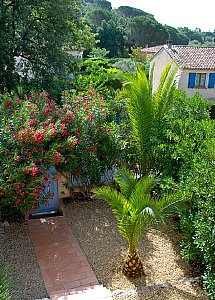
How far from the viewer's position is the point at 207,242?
601cm

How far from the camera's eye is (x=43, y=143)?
8.22 meters

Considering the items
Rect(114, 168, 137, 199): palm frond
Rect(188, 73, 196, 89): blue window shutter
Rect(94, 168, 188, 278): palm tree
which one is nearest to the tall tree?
Rect(188, 73, 196, 89): blue window shutter

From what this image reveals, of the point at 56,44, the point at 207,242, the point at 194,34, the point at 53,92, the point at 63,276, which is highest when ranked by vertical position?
the point at 194,34

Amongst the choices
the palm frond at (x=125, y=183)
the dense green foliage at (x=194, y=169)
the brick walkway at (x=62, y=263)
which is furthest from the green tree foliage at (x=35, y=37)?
the palm frond at (x=125, y=183)

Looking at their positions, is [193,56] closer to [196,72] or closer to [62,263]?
[196,72]

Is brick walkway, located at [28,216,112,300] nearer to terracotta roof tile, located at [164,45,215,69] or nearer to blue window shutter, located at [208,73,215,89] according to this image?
terracotta roof tile, located at [164,45,215,69]

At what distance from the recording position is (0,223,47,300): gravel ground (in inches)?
264

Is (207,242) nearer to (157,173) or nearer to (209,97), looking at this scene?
(157,173)

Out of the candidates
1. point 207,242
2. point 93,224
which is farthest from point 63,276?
point 207,242

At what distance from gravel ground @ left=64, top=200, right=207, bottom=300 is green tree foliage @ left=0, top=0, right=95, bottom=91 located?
23.8 ft

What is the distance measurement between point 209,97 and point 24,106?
23.4 m

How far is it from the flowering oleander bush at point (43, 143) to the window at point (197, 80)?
19228 mm

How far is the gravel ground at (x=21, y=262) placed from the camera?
22.0 feet

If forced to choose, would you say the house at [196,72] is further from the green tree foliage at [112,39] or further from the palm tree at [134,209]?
the green tree foliage at [112,39]
